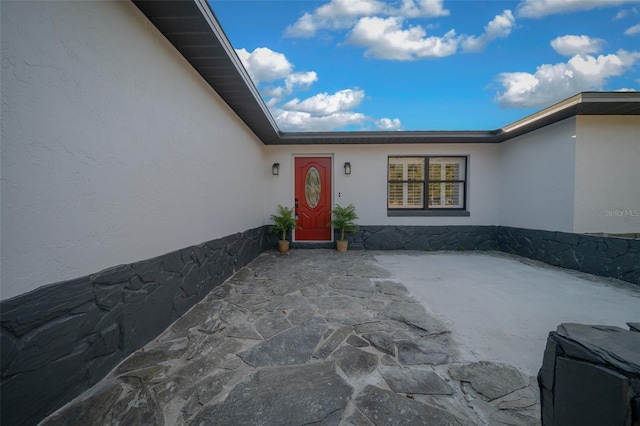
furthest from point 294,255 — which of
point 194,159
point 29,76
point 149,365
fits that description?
point 29,76

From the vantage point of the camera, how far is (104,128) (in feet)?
5.18

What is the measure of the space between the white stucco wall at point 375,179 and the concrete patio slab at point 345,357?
2.76 m

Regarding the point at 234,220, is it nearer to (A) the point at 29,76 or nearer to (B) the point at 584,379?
(A) the point at 29,76

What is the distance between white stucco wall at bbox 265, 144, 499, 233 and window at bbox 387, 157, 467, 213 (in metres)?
0.20

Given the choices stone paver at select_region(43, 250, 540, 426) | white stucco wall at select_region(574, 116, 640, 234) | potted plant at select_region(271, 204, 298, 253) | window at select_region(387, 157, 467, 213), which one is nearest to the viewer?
stone paver at select_region(43, 250, 540, 426)

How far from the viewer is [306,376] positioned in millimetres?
1529

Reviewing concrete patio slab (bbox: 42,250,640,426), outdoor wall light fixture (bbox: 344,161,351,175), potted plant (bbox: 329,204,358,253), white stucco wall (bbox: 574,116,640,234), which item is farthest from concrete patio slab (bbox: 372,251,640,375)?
outdoor wall light fixture (bbox: 344,161,351,175)

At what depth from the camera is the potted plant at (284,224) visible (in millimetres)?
5582

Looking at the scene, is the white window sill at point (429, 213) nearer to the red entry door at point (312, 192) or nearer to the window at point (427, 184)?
the window at point (427, 184)

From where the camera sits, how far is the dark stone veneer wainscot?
3.61 feet

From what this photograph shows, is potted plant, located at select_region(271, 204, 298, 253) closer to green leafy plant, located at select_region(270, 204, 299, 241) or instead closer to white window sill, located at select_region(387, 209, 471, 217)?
green leafy plant, located at select_region(270, 204, 299, 241)

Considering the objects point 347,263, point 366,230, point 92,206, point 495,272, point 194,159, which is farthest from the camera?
point 366,230

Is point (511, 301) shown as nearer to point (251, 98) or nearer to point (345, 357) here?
point (345, 357)

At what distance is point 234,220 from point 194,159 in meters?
1.46
